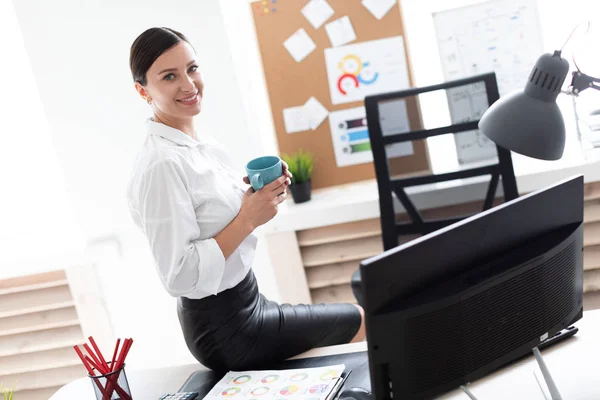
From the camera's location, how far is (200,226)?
6.66 ft

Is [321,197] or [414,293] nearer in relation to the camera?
[414,293]

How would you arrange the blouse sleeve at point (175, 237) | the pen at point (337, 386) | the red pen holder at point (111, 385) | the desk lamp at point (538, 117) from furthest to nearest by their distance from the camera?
1. the blouse sleeve at point (175, 237)
2. the red pen holder at point (111, 385)
3. the pen at point (337, 386)
4. the desk lamp at point (538, 117)

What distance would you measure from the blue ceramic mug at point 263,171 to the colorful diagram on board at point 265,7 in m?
1.60

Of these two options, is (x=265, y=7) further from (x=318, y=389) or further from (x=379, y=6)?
(x=318, y=389)

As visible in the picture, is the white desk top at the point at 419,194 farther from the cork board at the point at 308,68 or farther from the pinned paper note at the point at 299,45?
the pinned paper note at the point at 299,45

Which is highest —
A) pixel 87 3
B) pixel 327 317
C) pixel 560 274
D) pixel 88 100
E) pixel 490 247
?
pixel 87 3

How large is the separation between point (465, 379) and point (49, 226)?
2734mm

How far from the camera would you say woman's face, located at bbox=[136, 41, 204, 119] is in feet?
6.85

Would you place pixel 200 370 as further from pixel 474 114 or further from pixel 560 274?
pixel 474 114

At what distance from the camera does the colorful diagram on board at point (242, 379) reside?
1.77 m

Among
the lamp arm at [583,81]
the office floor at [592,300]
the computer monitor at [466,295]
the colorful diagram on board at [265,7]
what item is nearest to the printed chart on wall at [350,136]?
the colorful diagram on board at [265,7]

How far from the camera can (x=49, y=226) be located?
361 cm

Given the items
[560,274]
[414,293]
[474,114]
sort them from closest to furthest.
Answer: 1. [414,293]
2. [560,274]
3. [474,114]

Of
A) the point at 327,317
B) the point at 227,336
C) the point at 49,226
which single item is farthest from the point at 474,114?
the point at 49,226
